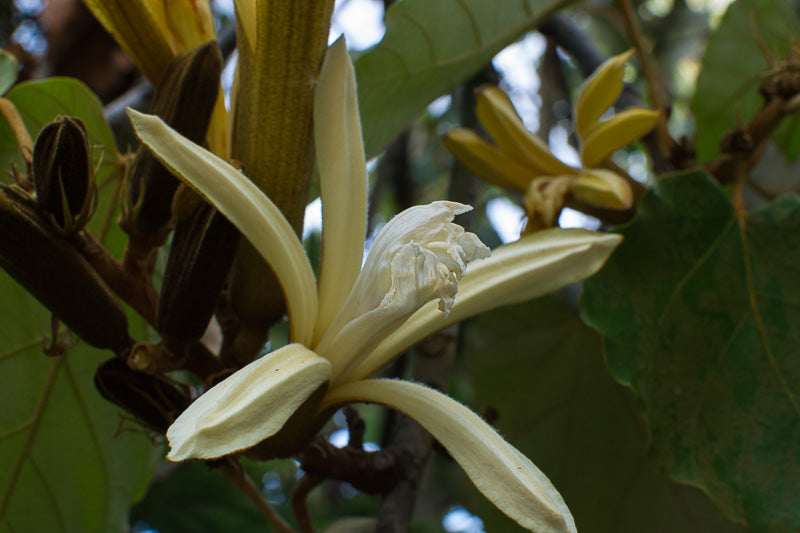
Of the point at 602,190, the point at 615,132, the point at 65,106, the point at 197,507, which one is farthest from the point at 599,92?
the point at 197,507

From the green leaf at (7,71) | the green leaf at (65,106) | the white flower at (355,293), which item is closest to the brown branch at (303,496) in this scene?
the white flower at (355,293)

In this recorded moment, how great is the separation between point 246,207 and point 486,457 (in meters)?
0.32

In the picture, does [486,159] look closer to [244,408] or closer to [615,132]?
[615,132]

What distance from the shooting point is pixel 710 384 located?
1.01 m

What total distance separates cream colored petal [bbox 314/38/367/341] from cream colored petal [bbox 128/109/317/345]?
1.1 inches

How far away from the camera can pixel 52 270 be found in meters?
0.76

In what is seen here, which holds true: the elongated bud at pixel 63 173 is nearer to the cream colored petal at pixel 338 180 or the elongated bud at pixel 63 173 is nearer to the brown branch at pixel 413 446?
the cream colored petal at pixel 338 180

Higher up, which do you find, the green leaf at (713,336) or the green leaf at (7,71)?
the green leaf at (7,71)

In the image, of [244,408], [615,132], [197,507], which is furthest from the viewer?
[197,507]

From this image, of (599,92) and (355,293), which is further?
(599,92)

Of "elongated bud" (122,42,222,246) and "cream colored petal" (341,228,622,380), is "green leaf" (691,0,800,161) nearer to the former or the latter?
"cream colored petal" (341,228,622,380)

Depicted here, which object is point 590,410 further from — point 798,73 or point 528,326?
point 798,73

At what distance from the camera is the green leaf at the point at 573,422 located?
1.24 meters

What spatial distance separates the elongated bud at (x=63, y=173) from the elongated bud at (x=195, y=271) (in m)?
0.10
